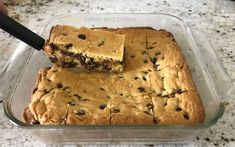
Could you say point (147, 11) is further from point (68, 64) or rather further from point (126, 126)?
point (126, 126)

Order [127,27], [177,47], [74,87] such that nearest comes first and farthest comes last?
[74,87], [177,47], [127,27]

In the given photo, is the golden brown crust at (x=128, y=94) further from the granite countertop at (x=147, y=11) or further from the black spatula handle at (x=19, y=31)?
the granite countertop at (x=147, y=11)

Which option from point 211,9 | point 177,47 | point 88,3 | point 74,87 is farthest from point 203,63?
point 88,3

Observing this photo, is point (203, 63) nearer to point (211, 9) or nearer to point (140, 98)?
point (140, 98)

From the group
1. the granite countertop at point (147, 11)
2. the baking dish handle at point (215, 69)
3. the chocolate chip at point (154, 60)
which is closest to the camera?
the baking dish handle at point (215, 69)

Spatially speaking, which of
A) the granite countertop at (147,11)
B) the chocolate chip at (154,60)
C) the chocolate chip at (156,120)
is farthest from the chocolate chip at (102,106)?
the granite countertop at (147,11)

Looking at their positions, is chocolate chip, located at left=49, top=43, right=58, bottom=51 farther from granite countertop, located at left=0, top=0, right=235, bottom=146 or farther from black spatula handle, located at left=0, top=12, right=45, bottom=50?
granite countertop, located at left=0, top=0, right=235, bottom=146

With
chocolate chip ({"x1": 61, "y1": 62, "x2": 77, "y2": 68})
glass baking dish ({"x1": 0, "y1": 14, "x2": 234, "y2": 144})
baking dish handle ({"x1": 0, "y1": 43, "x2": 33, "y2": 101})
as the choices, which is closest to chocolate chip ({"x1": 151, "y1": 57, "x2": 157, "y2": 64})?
glass baking dish ({"x1": 0, "y1": 14, "x2": 234, "y2": 144})
